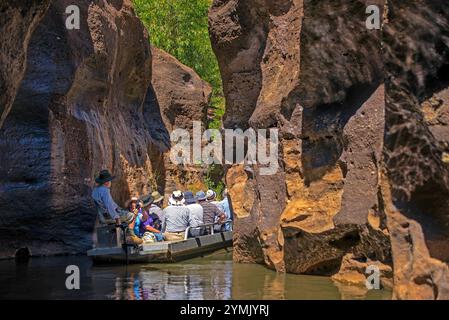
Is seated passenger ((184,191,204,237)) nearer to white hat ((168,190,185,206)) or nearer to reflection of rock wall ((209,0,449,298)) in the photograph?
white hat ((168,190,185,206))

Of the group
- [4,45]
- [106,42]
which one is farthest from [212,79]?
[4,45]

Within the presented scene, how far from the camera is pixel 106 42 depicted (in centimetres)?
1817

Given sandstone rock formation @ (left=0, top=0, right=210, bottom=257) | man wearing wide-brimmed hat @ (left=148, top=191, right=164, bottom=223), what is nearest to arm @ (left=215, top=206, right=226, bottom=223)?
man wearing wide-brimmed hat @ (left=148, top=191, right=164, bottom=223)

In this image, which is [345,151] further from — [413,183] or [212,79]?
[212,79]

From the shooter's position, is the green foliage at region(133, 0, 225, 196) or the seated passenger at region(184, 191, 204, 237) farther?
the green foliage at region(133, 0, 225, 196)

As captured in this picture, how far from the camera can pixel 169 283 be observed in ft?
36.9

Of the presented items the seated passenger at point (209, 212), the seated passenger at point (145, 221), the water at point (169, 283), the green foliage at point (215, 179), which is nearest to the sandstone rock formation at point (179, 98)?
the green foliage at point (215, 179)

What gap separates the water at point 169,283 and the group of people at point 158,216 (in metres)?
0.96

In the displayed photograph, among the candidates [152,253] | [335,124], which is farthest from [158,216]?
[335,124]

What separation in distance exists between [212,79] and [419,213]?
89.4 feet

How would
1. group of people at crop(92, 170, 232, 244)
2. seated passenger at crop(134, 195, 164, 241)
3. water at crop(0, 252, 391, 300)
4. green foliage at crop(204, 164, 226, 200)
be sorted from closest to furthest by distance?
water at crop(0, 252, 391, 300) → group of people at crop(92, 170, 232, 244) → seated passenger at crop(134, 195, 164, 241) → green foliage at crop(204, 164, 226, 200)

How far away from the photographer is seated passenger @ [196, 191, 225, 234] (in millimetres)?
17469

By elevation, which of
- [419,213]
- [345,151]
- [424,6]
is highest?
[424,6]

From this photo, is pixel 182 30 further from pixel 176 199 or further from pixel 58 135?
pixel 176 199
